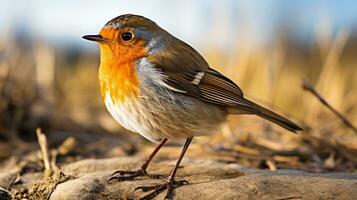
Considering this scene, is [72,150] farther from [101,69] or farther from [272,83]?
[272,83]

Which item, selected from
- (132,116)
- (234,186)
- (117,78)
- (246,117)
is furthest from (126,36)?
(246,117)

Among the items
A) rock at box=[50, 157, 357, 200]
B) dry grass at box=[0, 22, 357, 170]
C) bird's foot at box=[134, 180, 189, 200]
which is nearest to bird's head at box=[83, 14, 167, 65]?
rock at box=[50, 157, 357, 200]

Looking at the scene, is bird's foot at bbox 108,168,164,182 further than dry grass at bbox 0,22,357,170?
No

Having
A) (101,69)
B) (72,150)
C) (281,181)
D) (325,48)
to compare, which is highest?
(325,48)

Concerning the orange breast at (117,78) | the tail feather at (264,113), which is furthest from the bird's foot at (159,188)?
the tail feather at (264,113)

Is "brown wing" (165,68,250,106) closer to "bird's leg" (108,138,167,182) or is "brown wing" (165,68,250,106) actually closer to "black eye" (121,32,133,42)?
"black eye" (121,32,133,42)

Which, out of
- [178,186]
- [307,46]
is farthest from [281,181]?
[307,46]

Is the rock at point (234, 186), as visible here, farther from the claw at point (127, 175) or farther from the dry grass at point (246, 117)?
the dry grass at point (246, 117)
